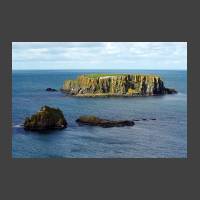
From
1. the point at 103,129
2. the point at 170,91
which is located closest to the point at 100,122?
the point at 103,129

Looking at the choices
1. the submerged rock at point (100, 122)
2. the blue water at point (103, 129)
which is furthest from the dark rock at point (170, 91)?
the submerged rock at point (100, 122)

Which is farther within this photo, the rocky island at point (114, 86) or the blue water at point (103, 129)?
the rocky island at point (114, 86)

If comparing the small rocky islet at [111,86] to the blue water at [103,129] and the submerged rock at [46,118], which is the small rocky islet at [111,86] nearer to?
the submerged rock at [46,118]

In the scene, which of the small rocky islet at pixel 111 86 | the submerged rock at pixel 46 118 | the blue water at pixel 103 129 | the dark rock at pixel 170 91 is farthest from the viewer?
the small rocky islet at pixel 111 86

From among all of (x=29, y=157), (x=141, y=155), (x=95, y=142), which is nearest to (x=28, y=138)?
(x=29, y=157)

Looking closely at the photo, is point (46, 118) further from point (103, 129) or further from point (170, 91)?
point (170, 91)

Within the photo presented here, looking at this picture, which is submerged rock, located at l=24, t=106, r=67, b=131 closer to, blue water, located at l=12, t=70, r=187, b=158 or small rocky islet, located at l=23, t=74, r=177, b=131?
small rocky islet, located at l=23, t=74, r=177, b=131

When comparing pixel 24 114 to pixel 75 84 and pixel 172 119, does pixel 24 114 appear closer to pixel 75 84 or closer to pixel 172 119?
pixel 75 84
